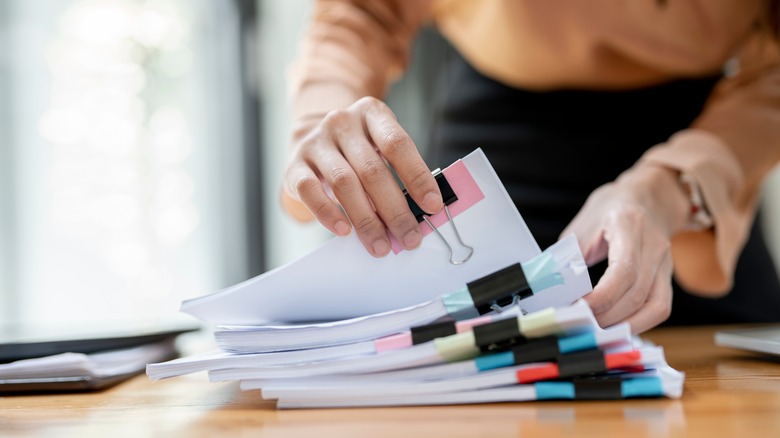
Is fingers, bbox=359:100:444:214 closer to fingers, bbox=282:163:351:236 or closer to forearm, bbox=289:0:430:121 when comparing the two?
fingers, bbox=282:163:351:236

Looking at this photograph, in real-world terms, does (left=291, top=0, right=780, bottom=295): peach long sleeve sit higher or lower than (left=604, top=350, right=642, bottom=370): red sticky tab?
higher

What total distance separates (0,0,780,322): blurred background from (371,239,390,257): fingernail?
116 cm

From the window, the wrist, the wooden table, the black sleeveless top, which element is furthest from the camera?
the window

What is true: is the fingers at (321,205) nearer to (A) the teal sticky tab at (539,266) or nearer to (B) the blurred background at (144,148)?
(A) the teal sticky tab at (539,266)

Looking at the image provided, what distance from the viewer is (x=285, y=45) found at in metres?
2.67

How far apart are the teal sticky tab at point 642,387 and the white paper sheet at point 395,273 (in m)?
0.09

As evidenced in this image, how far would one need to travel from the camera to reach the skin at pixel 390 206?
0.51 metres

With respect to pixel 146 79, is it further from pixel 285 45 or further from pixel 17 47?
pixel 285 45

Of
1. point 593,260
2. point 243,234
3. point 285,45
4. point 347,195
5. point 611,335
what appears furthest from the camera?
point 285,45

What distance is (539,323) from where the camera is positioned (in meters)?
0.41

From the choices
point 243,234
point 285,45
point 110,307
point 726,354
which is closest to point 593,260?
point 726,354

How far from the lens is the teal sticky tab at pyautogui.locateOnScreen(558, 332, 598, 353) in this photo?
420mm

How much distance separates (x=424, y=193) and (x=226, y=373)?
19 centimetres

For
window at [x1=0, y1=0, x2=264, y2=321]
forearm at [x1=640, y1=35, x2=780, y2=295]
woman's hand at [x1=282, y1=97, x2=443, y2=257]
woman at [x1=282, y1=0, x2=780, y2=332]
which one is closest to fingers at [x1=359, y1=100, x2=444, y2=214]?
woman's hand at [x1=282, y1=97, x2=443, y2=257]
